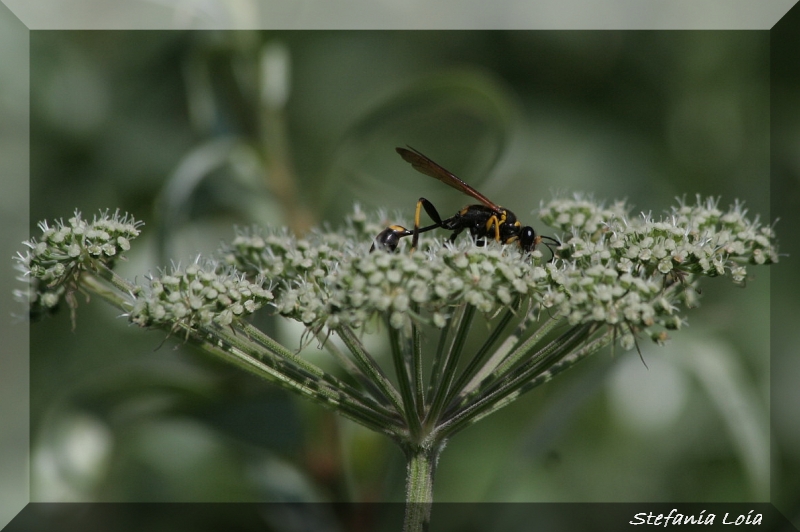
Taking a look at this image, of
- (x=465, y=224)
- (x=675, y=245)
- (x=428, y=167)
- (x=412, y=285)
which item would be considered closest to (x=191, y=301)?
(x=412, y=285)

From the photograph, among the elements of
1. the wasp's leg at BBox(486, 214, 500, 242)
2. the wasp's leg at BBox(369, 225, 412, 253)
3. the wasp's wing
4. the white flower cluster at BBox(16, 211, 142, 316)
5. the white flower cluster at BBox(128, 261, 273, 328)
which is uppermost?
the wasp's wing

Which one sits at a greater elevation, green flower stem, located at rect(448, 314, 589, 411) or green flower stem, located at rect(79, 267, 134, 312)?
green flower stem, located at rect(79, 267, 134, 312)

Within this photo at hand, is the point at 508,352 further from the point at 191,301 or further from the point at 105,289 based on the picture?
the point at 105,289

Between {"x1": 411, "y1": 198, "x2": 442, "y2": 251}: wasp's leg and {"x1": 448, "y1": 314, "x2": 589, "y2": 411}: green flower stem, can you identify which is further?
{"x1": 411, "y1": 198, "x2": 442, "y2": 251}: wasp's leg

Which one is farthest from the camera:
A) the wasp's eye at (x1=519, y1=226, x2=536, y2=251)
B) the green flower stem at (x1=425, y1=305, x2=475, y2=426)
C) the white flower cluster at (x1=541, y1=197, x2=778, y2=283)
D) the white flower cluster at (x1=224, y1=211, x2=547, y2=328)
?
the wasp's eye at (x1=519, y1=226, x2=536, y2=251)

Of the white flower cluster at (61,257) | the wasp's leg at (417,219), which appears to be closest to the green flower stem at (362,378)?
the wasp's leg at (417,219)

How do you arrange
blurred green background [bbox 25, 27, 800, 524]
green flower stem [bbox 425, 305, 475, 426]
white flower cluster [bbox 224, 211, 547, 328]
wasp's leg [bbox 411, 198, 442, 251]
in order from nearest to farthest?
1. white flower cluster [bbox 224, 211, 547, 328]
2. green flower stem [bbox 425, 305, 475, 426]
3. wasp's leg [bbox 411, 198, 442, 251]
4. blurred green background [bbox 25, 27, 800, 524]

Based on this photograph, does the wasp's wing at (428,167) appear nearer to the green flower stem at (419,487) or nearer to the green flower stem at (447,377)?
the green flower stem at (447,377)

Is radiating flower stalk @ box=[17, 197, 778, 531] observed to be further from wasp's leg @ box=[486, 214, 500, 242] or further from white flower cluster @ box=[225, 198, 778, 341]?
wasp's leg @ box=[486, 214, 500, 242]

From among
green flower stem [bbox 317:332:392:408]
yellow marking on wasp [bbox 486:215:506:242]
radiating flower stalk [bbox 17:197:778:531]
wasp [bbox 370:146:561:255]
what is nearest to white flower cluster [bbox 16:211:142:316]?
radiating flower stalk [bbox 17:197:778:531]
